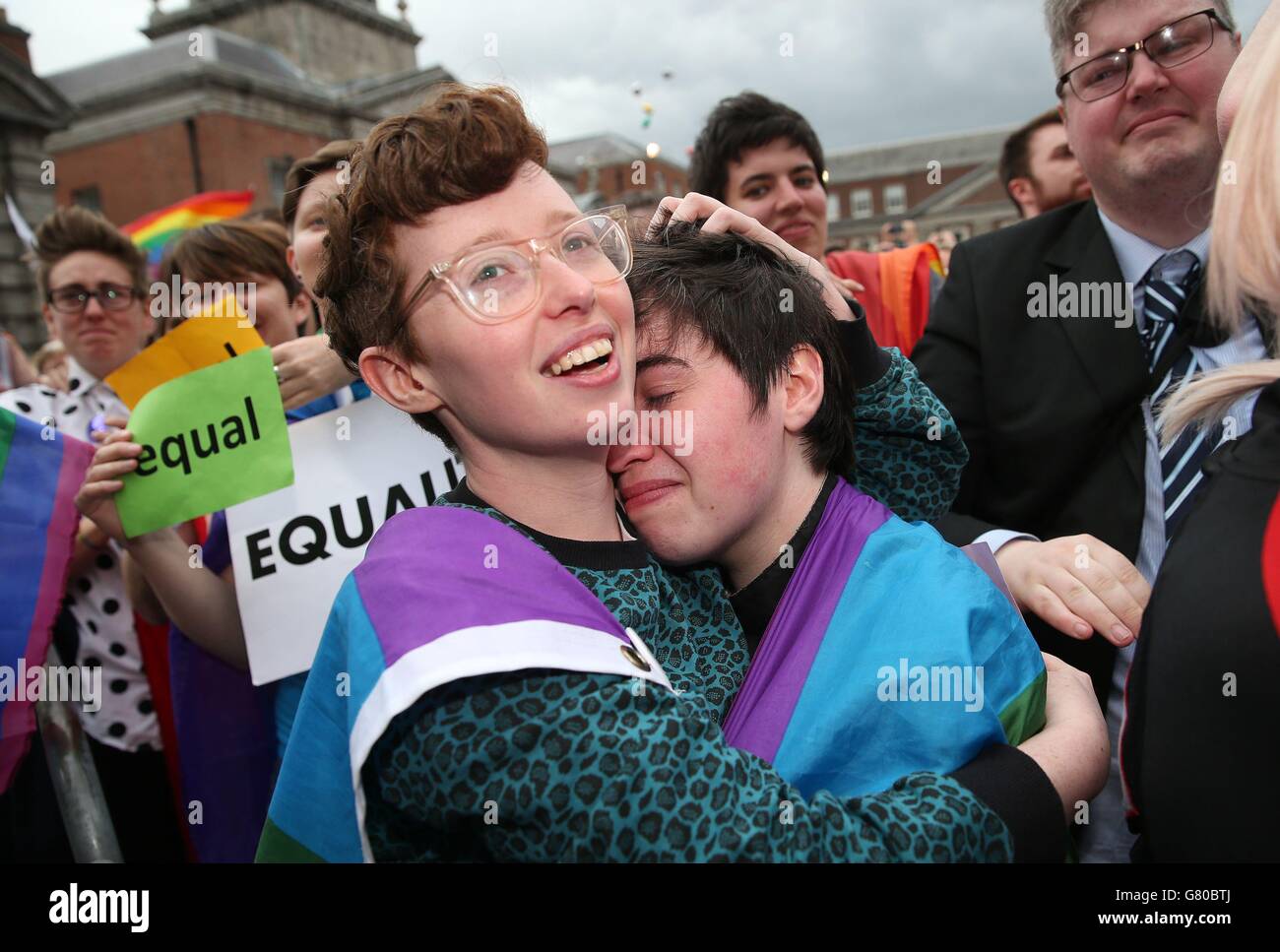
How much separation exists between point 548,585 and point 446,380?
45 centimetres

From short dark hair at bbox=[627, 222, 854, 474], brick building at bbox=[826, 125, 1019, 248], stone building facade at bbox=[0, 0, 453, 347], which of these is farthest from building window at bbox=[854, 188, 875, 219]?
short dark hair at bbox=[627, 222, 854, 474]

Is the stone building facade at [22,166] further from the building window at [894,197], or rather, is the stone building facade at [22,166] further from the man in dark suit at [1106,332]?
the building window at [894,197]

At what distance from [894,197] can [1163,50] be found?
55.9 metres

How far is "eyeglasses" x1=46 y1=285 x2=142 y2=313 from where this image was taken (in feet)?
11.0

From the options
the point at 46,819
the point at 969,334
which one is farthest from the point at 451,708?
the point at 46,819

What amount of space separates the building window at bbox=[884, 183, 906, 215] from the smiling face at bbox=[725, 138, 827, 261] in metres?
53.4

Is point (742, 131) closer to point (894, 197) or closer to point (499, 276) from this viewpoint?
point (499, 276)

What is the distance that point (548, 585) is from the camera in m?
1.14

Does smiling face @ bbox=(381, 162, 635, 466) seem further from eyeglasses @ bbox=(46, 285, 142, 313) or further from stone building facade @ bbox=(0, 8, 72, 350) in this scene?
stone building facade @ bbox=(0, 8, 72, 350)

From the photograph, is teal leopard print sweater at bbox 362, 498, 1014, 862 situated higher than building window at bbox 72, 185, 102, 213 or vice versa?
building window at bbox 72, 185, 102, 213

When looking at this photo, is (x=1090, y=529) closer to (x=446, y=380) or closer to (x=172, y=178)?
(x=446, y=380)

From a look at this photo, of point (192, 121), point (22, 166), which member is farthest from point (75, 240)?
point (192, 121)

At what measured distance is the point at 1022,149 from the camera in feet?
16.6

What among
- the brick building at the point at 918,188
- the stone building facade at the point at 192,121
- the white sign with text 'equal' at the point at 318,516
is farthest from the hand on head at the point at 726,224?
the brick building at the point at 918,188
